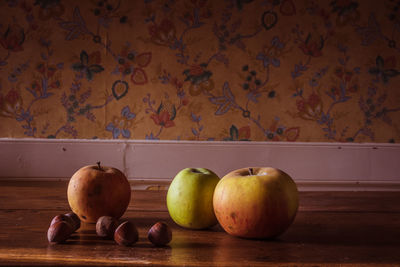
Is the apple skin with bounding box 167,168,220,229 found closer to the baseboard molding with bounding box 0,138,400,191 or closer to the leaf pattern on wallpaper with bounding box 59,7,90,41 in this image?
the baseboard molding with bounding box 0,138,400,191

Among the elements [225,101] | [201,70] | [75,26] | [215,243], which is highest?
[75,26]

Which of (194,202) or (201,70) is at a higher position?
(201,70)

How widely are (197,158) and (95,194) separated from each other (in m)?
1.15

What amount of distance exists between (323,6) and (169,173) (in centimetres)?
121

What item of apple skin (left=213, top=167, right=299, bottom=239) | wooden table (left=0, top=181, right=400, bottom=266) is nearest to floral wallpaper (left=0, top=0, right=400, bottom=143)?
wooden table (left=0, top=181, right=400, bottom=266)

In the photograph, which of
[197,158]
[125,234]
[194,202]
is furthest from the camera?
[197,158]

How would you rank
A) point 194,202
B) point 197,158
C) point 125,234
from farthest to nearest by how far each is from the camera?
point 197,158 < point 194,202 < point 125,234

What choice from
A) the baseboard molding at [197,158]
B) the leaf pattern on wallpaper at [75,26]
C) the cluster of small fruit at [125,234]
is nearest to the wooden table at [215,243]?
the cluster of small fruit at [125,234]

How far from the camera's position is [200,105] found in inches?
72.9

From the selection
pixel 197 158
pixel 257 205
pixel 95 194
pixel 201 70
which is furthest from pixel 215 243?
pixel 201 70

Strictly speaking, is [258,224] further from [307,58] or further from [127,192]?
[307,58]

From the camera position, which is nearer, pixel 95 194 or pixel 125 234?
pixel 125 234

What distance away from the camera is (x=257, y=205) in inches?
22.6

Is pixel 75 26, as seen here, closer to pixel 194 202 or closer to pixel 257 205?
pixel 194 202
